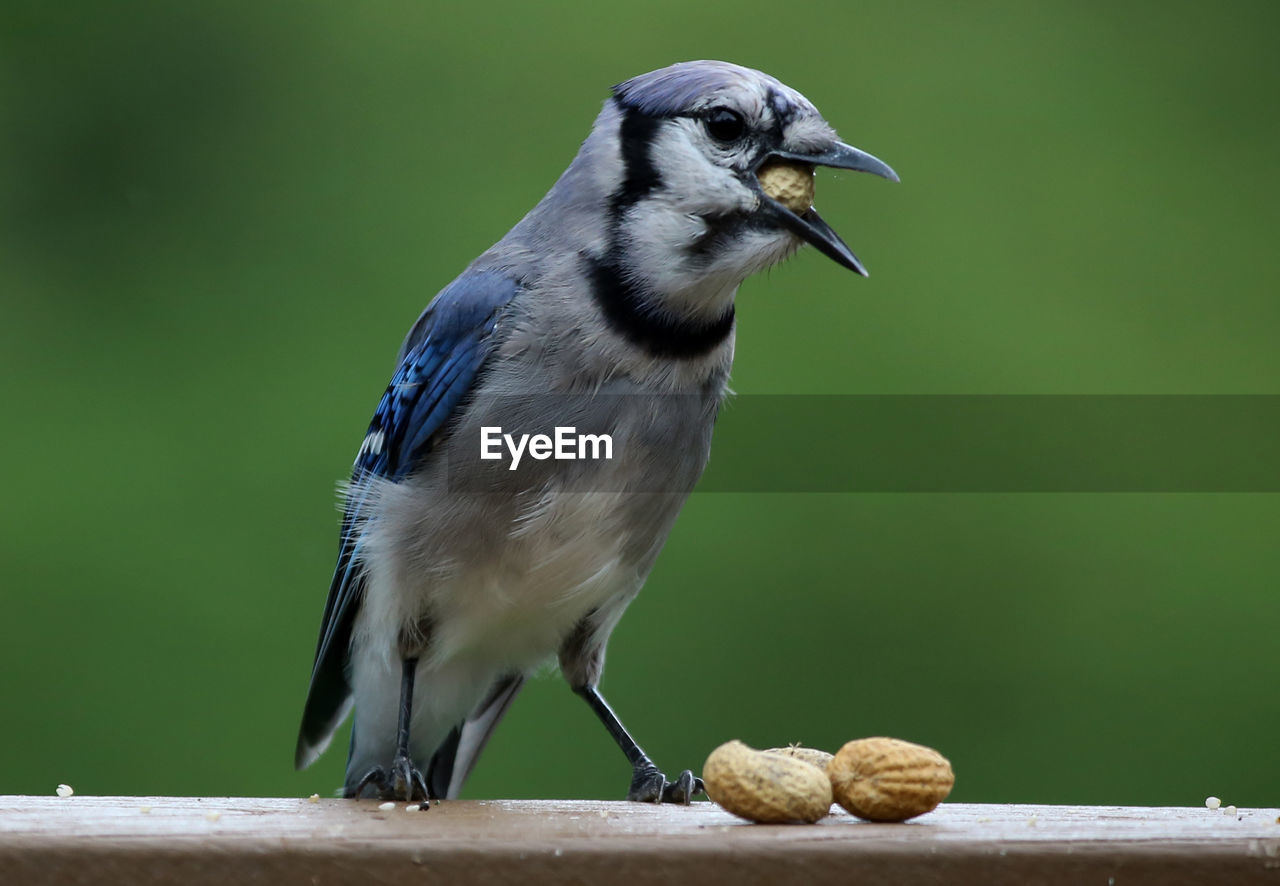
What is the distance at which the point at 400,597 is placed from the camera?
1.94 meters

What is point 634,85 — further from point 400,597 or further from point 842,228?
point 842,228

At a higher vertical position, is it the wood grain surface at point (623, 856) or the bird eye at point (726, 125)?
the bird eye at point (726, 125)

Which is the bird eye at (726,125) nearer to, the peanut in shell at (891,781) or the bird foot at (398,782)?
the peanut in shell at (891,781)

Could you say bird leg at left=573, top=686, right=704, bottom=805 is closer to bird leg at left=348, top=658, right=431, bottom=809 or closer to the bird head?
bird leg at left=348, top=658, right=431, bottom=809

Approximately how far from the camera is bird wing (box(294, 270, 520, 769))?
1911 mm

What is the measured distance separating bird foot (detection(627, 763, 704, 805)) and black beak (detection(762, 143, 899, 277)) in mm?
601

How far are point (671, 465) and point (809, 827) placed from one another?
60 centimetres

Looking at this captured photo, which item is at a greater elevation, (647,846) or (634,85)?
(634,85)

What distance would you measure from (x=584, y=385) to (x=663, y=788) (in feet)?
1.52

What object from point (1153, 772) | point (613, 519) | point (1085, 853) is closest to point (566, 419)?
point (613, 519)

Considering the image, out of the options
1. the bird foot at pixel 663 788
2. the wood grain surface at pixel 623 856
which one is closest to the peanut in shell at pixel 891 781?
the wood grain surface at pixel 623 856

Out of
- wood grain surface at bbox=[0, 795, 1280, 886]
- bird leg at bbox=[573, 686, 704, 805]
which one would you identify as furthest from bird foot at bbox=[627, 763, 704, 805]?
wood grain surface at bbox=[0, 795, 1280, 886]

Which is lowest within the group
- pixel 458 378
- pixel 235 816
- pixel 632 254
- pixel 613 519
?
pixel 235 816

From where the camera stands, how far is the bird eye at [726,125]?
1.79m
